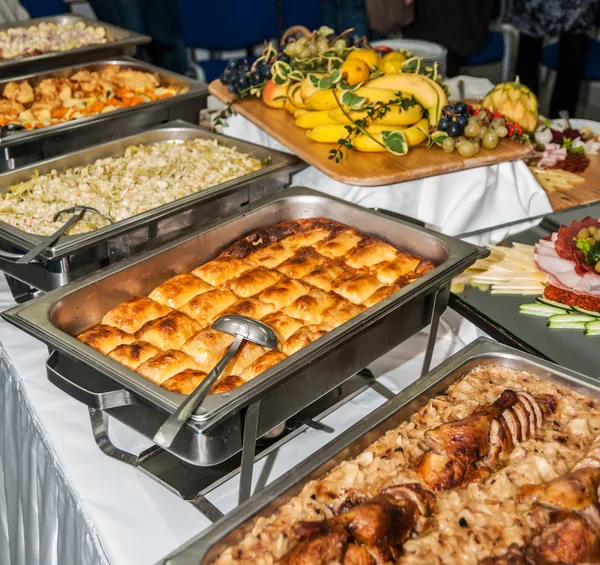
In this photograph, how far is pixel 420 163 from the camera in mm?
2102

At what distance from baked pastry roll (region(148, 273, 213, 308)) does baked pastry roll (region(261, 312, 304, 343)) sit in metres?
0.19

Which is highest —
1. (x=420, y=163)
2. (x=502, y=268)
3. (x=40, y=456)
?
(x=420, y=163)

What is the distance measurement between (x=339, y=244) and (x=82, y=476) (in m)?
0.78

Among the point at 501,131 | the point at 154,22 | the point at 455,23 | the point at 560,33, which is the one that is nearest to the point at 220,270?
the point at 501,131

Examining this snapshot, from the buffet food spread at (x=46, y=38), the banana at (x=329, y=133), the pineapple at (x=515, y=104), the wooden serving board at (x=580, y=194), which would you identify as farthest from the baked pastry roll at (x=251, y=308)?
the buffet food spread at (x=46, y=38)

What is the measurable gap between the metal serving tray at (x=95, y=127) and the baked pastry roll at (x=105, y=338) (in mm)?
1235

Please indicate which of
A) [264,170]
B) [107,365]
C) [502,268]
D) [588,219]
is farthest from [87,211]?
[588,219]

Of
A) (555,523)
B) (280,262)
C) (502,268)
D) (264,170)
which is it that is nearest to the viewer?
(555,523)

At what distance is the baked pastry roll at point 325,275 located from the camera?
64.0 inches

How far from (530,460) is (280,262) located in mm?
805

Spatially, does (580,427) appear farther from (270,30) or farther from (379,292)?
(270,30)

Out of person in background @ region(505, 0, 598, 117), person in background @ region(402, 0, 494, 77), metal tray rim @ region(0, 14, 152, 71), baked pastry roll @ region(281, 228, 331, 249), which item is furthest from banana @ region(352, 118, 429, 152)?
person in background @ region(505, 0, 598, 117)

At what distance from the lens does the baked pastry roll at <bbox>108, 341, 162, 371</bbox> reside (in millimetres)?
1374

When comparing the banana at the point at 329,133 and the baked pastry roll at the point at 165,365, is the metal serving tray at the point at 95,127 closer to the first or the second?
the banana at the point at 329,133
